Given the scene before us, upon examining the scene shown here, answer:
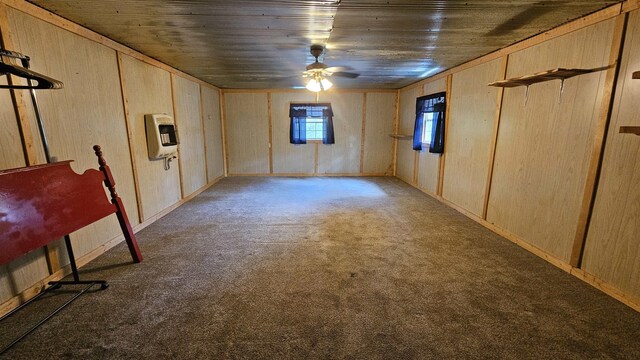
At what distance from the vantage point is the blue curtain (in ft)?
22.0

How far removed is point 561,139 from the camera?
2.48m

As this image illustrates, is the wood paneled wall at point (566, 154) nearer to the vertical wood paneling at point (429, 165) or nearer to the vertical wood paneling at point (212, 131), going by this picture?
the vertical wood paneling at point (429, 165)

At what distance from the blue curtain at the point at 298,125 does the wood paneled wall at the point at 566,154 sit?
3850mm

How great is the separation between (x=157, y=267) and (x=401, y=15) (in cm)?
301

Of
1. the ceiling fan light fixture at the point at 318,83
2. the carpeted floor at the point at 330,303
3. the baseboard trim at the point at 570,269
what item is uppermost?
the ceiling fan light fixture at the point at 318,83

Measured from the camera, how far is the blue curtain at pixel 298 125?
6707 millimetres

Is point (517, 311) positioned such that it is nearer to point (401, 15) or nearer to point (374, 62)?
point (401, 15)

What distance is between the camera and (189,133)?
494 centimetres

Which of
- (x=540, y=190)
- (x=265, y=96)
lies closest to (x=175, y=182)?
(x=265, y=96)

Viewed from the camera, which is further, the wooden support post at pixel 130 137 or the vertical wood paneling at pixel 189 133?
the vertical wood paneling at pixel 189 133

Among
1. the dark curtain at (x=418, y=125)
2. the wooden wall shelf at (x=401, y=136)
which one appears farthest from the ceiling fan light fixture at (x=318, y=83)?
the wooden wall shelf at (x=401, y=136)

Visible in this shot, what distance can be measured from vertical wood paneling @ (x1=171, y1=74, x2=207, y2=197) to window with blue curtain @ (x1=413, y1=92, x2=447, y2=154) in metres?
4.29

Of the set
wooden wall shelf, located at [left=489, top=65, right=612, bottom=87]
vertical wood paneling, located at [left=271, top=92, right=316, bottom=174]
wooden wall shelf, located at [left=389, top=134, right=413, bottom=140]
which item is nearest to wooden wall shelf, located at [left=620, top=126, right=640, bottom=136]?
wooden wall shelf, located at [left=489, top=65, right=612, bottom=87]

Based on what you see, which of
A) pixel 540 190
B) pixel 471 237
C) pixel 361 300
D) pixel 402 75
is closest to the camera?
pixel 361 300
